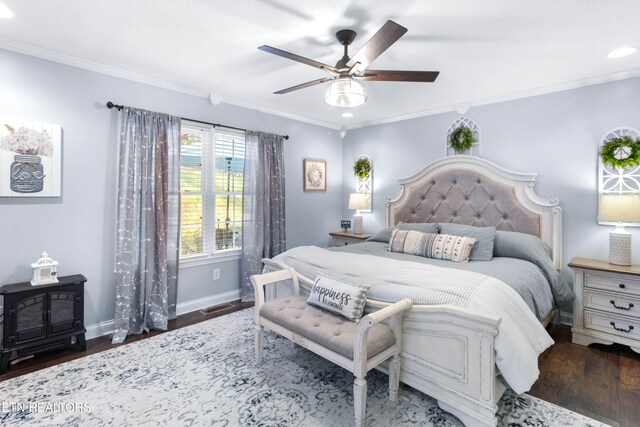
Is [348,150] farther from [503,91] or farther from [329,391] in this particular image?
[329,391]

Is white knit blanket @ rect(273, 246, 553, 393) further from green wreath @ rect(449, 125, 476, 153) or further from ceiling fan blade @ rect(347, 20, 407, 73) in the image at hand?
green wreath @ rect(449, 125, 476, 153)

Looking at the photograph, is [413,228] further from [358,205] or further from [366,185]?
[366,185]

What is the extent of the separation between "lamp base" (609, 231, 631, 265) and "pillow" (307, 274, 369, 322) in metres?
2.29

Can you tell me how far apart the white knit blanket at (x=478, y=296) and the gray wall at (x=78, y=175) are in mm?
2184

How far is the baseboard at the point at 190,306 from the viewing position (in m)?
2.91

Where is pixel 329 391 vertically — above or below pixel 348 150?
below

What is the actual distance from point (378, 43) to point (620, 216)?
2.51m

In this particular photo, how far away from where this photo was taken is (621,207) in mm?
2621

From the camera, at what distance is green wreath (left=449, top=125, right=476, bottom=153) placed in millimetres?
3786

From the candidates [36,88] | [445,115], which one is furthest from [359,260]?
[36,88]

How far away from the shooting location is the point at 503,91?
3.42 m

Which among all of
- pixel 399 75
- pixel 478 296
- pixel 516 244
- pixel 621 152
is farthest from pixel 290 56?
pixel 621 152

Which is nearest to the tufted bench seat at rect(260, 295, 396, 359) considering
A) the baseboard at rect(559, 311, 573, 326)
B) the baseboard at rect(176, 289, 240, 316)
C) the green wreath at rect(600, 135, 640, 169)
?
the baseboard at rect(176, 289, 240, 316)

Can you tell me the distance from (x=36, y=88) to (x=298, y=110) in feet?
8.85
